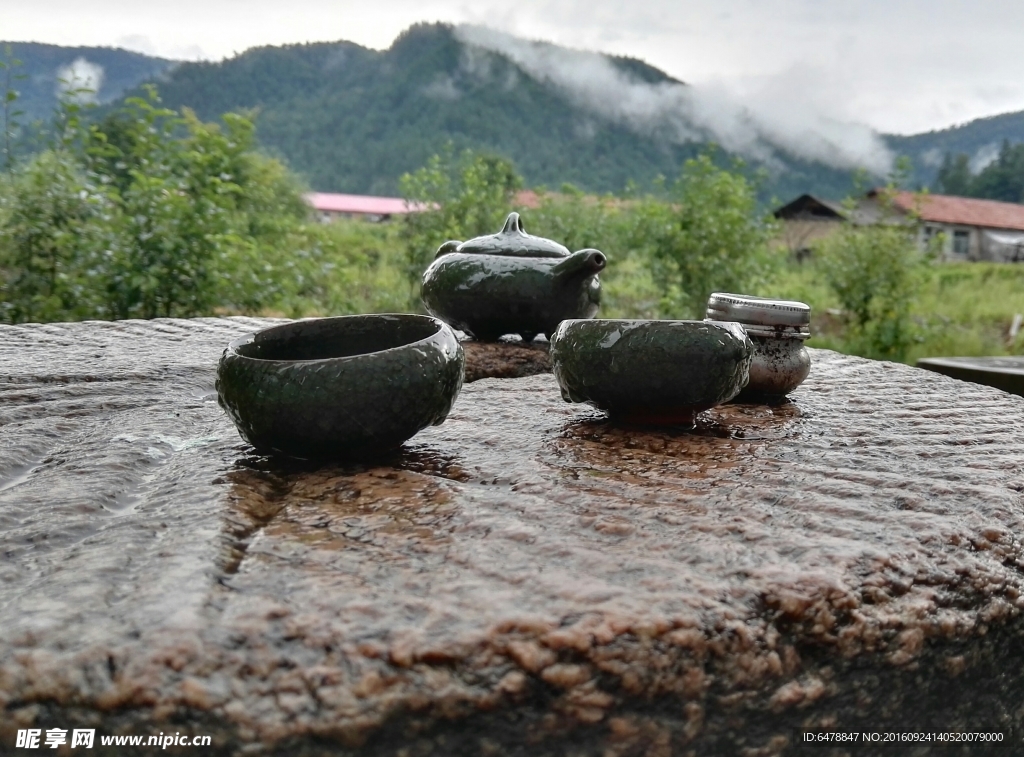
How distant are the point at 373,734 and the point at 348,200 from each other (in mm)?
27661

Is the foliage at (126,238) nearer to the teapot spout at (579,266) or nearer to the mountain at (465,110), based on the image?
the teapot spout at (579,266)

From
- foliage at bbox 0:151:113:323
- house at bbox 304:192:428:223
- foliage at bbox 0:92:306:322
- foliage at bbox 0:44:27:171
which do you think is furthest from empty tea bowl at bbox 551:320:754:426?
house at bbox 304:192:428:223

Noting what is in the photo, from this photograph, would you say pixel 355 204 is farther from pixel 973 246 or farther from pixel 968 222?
pixel 973 246

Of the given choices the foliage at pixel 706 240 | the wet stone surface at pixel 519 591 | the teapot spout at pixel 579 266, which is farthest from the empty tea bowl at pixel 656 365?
the foliage at pixel 706 240

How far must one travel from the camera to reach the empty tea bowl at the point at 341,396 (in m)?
1.15

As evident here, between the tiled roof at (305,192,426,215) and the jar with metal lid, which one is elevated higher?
the tiled roof at (305,192,426,215)

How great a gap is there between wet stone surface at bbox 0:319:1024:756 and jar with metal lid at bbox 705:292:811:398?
269mm

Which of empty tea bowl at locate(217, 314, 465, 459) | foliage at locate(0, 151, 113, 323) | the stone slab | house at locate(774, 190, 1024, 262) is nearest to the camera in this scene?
empty tea bowl at locate(217, 314, 465, 459)

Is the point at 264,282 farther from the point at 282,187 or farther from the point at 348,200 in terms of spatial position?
the point at 348,200

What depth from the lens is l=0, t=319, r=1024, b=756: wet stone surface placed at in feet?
2.37

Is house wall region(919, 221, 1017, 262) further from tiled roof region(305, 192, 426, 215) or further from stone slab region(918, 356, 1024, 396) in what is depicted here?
stone slab region(918, 356, 1024, 396)

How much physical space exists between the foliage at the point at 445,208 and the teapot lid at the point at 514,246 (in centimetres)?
457

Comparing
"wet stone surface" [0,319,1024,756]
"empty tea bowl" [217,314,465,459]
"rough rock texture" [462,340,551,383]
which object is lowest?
"wet stone surface" [0,319,1024,756]

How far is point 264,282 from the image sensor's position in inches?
197
